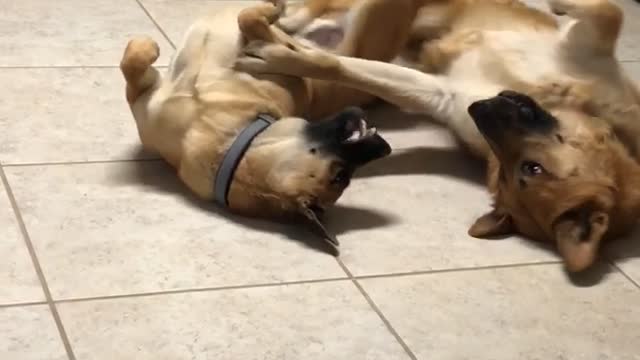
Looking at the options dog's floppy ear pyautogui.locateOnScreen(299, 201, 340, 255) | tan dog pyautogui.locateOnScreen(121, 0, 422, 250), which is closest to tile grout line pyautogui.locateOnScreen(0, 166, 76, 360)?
tan dog pyautogui.locateOnScreen(121, 0, 422, 250)

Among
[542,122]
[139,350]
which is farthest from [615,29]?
[139,350]

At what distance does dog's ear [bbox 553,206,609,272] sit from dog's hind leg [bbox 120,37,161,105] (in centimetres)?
86

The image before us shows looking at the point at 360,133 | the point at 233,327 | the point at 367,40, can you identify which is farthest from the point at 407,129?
the point at 233,327

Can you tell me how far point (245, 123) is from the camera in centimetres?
214

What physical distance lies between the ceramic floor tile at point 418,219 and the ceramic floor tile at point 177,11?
84 centimetres

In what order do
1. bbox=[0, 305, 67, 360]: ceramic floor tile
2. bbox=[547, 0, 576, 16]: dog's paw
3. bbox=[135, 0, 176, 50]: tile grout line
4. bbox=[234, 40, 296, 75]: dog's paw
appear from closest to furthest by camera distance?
bbox=[0, 305, 67, 360]: ceramic floor tile < bbox=[234, 40, 296, 75]: dog's paw < bbox=[547, 0, 576, 16]: dog's paw < bbox=[135, 0, 176, 50]: tile grout line

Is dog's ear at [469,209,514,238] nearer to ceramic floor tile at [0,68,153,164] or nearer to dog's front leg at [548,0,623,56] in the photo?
dog's front leg at [548,0,623,56]

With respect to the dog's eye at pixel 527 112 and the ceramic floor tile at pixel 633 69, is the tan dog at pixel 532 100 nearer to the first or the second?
the dog's eye at pixel 527 112

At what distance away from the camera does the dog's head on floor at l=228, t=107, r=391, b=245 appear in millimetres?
2051

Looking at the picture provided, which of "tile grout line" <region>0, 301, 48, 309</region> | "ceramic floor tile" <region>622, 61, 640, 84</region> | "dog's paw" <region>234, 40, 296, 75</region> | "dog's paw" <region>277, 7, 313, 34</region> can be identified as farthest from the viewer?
"ceramic floor tile" <region>622, 61, 640, 84</region>

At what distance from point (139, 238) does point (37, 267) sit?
0.21 meters

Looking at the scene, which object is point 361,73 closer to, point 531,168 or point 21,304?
point 531,168

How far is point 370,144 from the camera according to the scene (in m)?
2.08

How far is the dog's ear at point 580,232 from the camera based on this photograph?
209 cm
